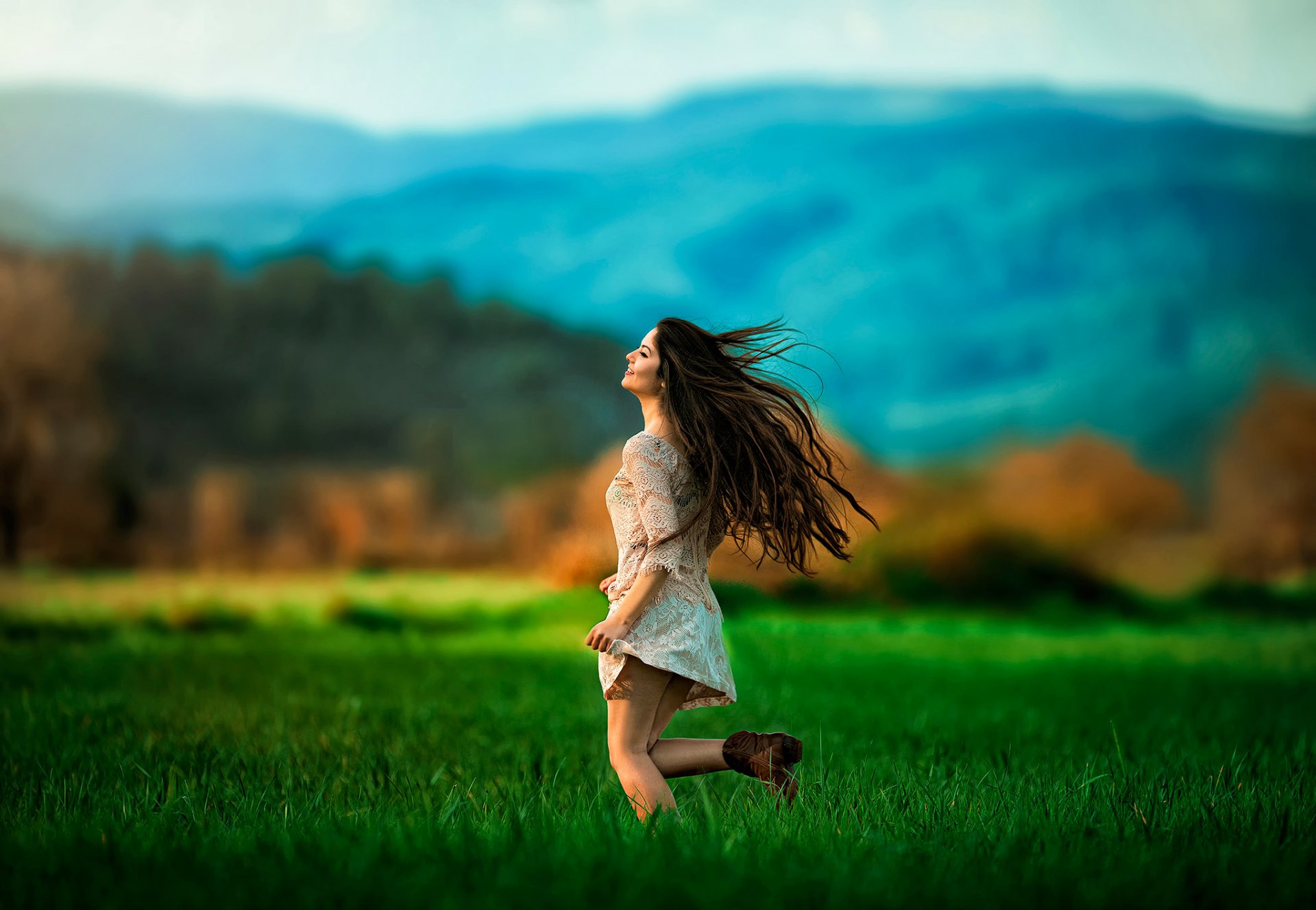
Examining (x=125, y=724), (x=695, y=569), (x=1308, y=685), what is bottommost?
(x=1308, y=685)

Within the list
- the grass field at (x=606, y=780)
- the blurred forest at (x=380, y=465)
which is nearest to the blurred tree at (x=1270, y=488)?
the blurred forest at (x=380, y=465)

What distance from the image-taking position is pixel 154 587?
11422mm

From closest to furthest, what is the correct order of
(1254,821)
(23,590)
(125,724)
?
(1254,821) < (125,724) < (23,590)

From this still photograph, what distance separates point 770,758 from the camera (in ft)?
11.7

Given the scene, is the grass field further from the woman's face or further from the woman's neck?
the woman's face

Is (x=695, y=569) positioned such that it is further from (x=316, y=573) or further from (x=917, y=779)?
(x=316, y=573)

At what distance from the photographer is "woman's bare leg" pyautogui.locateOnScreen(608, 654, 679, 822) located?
3.53 meters

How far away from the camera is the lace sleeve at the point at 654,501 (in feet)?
11.5

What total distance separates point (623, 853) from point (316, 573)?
9.58m

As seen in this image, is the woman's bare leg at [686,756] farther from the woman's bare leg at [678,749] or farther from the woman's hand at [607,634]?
the woman's hand at [607,634]

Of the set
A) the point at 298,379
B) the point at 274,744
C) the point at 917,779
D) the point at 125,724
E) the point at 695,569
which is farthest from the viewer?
the point at 298,379

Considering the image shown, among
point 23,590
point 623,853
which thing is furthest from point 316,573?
point 623,853

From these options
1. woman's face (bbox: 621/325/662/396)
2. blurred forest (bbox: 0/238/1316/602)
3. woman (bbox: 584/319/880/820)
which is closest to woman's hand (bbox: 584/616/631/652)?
woman (bbox: 584/319/880/820)

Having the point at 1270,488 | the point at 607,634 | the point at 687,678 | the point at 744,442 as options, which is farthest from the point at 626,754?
the point at 1270,488
